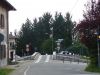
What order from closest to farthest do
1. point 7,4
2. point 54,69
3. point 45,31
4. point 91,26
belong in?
1. point 91,26
2. point 54,69
3. point 7,4
4. point 45,31

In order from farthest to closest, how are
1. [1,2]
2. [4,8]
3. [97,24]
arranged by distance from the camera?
[4,8] → [1,2] → [97,24]

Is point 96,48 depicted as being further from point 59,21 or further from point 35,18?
point 35,18

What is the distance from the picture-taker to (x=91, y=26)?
2417cm

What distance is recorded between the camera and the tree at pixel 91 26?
24.1m

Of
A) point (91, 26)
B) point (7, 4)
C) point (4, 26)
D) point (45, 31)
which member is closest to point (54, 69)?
point (91, 26)

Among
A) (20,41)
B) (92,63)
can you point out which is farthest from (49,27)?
(92,63)

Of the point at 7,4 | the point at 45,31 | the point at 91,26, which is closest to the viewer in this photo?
the point at 91,26

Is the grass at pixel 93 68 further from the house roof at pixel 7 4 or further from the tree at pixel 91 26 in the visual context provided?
the house roof at pixel 7 4

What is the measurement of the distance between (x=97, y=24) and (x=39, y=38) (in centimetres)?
8951

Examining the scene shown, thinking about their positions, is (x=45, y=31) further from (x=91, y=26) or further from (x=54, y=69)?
(x=91, y=26)

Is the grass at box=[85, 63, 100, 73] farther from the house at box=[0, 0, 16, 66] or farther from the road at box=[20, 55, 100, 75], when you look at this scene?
the house at box=[0, 0, 16, 66]

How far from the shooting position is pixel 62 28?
109 metres

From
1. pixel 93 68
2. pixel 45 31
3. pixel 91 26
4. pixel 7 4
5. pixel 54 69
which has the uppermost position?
pixel 45 31

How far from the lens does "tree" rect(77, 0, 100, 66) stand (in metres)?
24.1
